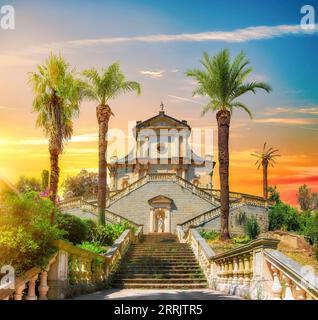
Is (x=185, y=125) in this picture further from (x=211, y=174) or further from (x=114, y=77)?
(x=114, y=77)

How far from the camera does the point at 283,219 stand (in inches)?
Answer: 1901

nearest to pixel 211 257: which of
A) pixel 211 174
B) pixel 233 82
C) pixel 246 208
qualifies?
pixel 233 82

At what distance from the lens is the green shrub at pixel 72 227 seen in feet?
59.8

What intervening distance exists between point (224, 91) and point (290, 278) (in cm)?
2031

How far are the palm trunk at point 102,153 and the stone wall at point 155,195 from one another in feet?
47.2

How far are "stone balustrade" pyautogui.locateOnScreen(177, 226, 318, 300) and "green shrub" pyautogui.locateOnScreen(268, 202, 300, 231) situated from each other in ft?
110

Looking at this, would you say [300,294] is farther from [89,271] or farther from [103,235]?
[103,235]

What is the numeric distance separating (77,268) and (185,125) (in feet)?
152

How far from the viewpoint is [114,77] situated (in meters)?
28.1

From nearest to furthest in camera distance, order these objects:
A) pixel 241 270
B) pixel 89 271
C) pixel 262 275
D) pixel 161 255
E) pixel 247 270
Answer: pixel 262 275, pixel 247 270, pixel 241 270, pixel 89 271, pixel 161 255

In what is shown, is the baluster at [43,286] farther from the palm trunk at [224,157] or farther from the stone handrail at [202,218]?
the stone handrail at [202,218]

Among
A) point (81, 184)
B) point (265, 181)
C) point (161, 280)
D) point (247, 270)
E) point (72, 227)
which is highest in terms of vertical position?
point (81, 184)

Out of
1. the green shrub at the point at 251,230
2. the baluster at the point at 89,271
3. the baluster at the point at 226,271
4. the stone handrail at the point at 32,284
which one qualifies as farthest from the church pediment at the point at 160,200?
the stone handrail at the point at 32,284

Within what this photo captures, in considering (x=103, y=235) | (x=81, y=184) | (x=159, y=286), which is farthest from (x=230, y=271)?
(x=81, y=184)
